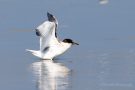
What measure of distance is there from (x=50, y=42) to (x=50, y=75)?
2.88 metres

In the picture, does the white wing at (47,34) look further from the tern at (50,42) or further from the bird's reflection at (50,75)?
the bird's reflection at (50,75)

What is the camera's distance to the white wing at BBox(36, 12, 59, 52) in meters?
21.1

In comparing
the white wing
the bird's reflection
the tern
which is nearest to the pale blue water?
the bird's reflection

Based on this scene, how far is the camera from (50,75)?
18.6 meters

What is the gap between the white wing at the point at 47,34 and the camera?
832 inches

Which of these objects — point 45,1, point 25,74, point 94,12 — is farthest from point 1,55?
point 45,1

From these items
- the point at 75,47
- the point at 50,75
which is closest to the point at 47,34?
the point at 75,47

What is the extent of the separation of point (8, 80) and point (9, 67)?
6.46 ft

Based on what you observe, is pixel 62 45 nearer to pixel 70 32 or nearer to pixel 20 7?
pixel 70 32

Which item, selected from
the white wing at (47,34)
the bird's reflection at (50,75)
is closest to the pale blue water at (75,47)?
the bird's reflection at (50,75)

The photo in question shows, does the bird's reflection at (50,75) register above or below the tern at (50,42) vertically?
below

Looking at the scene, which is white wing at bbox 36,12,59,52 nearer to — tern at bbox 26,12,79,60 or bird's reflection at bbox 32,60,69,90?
tern at bbox 26,12,79,60

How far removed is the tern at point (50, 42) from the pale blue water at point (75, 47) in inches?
9.4

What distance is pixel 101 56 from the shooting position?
70.0 ft
